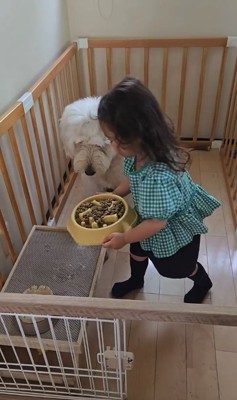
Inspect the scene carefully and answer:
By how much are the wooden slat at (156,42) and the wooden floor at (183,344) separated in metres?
1.20

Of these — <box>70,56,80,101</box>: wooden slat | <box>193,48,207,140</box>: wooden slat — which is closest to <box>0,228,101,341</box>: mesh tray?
<box>70,56,80,101</box>: wooden slat

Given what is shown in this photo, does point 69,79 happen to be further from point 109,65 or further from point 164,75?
point 164,75

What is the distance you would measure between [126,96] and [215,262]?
1.04 metres

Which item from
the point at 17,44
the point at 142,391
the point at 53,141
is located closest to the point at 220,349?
the point at 142,391

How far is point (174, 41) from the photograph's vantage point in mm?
2135

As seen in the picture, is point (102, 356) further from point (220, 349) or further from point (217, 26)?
point (217, 26)

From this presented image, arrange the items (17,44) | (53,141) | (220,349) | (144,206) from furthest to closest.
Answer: (53,141), (17,44), (220,349), (144,206)

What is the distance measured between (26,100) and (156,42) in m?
1.10

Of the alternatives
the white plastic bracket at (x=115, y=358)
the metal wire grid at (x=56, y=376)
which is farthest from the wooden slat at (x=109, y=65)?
the white plastic bracket at (x=115, y=358)

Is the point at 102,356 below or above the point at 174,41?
below

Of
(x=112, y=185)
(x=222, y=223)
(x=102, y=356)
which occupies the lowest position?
(x=222, y=223)

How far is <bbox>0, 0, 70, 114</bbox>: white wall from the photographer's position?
52.9 inches

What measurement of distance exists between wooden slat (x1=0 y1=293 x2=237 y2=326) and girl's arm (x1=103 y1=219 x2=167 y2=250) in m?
0.36

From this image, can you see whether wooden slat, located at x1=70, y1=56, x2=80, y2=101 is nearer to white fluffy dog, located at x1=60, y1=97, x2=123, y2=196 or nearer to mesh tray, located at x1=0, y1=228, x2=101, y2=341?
white fluffy dog, located at x1=60, y1=97, x2=123, y2=196
